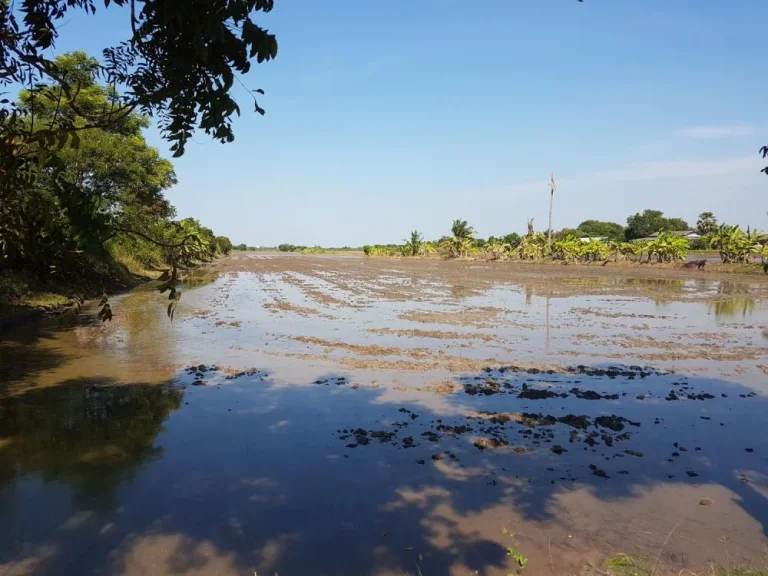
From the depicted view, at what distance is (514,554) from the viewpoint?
371 cm

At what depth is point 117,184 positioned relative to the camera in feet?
80.9

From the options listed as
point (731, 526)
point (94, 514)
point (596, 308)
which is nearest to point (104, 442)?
point (94, 514)

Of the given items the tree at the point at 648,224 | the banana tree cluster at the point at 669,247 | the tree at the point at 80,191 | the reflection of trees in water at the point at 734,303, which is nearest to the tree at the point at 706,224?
the tree at the point at 648,224

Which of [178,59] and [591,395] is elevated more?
[178,59]

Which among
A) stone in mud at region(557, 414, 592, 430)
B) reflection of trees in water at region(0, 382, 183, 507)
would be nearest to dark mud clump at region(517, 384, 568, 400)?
stone in mud at region(557, 414, 592, 430)

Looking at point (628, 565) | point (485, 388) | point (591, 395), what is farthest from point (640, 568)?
point (485, 388)

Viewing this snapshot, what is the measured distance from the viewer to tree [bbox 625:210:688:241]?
323 feet

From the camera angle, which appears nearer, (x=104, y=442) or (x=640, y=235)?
(x=104, y=442)

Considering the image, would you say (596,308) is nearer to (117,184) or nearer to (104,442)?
(104,442)

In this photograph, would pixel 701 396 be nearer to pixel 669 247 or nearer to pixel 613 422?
pixel 613 422

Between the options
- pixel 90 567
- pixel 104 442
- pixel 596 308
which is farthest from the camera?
pixel 596 308

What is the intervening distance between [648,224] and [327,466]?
351ft

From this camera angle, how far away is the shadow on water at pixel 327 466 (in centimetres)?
424

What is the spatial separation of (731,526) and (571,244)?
2305 inches
